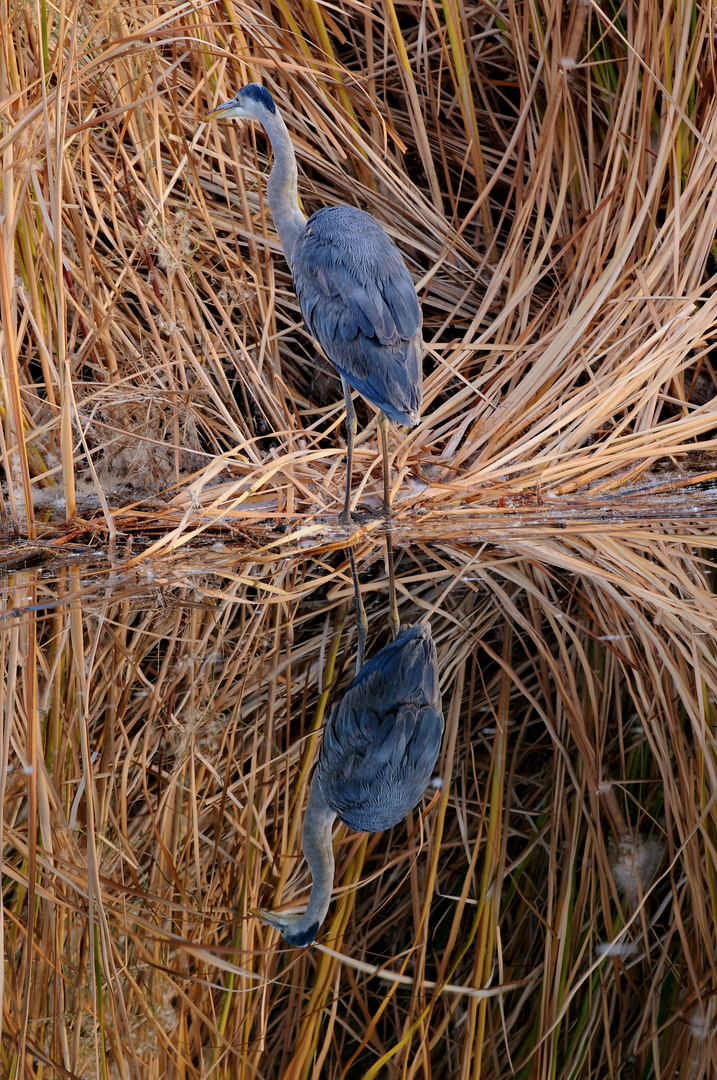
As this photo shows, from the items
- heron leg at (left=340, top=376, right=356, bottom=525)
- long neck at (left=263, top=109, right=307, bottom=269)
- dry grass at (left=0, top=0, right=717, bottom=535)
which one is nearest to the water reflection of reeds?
heron leg at (left=340, top=376, right=356, bottom=525)

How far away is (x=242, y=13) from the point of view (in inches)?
105

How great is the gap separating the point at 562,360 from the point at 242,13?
45.7 inches

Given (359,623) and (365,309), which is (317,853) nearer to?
(359,623)

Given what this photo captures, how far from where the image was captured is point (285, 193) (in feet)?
8.57

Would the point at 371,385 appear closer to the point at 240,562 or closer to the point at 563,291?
the point at 240,562

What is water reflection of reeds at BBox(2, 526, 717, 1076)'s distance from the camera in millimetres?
1019

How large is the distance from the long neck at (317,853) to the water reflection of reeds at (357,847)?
0.02 m

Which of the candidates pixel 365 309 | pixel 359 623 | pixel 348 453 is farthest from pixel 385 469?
pixel 359 623

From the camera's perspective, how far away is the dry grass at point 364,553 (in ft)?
3.45

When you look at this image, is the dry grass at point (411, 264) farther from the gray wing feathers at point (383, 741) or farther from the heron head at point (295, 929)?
the heron head at point (295, 929)

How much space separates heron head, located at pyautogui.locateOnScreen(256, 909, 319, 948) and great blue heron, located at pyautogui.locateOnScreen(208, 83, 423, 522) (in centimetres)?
132

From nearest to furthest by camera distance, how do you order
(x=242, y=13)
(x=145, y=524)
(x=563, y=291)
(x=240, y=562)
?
(x=240, y=562)
(x=145, y=524)
(x=242, y=13)
(x=563, y=291)

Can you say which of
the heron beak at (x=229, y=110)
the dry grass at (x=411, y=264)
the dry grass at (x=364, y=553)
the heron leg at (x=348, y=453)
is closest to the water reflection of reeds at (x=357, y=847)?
the dry grass at (x=364, y=553)

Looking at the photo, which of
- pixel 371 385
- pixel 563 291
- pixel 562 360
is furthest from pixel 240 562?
pixel 563 291
